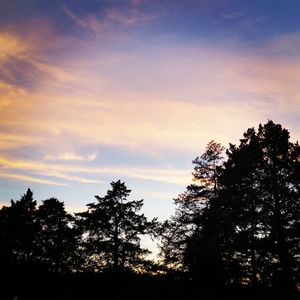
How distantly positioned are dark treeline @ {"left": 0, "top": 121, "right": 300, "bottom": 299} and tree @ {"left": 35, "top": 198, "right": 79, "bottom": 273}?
0.16 metres

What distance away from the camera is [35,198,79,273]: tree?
44.8m

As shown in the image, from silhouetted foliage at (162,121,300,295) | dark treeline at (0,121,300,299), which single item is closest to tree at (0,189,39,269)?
dark treeline at (0,121,300,299)

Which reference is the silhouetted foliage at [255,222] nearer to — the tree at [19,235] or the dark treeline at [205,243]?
the dark treeline at [205,243]

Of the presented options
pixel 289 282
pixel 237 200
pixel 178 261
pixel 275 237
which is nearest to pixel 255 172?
pixel 237 200

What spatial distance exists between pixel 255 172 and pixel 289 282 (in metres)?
8.18

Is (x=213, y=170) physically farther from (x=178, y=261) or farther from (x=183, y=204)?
(x=178, y=261)

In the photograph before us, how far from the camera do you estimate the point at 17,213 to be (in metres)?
47.3

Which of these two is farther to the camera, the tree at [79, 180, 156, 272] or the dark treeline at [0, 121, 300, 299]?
the tree at [79, 180, 156, 272]

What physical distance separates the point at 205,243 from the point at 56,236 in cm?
2408

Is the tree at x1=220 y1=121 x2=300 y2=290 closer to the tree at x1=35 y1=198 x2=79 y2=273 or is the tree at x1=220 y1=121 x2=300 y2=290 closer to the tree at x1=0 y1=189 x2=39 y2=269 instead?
the tree at x1=35 y1=198 x2=79 y2=273

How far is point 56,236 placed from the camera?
4622cm

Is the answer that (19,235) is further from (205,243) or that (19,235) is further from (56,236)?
(205,243)

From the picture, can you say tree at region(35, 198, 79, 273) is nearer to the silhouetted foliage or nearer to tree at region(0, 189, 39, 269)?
tree at region(0, 189, 39, 269)

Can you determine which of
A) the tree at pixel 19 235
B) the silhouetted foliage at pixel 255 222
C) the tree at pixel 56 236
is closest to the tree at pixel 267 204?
the silhouetted foliage at pixel 255 222
